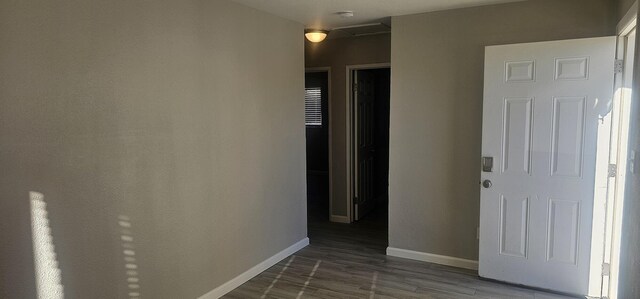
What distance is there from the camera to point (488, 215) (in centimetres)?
357

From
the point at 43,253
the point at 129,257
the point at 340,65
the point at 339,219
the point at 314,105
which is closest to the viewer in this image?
the point at 43,253

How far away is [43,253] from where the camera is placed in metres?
2.14

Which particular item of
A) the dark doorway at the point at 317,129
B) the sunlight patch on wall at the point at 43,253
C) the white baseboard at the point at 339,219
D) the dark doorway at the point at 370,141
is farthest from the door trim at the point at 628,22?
the dark doorway at the point at 317,129

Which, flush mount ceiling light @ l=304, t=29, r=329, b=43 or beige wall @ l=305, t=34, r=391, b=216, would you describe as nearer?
flush mount ceiling light @ l=304, t=29, r=329, b=43

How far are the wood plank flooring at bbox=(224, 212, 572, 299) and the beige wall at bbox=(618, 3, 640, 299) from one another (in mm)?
1084

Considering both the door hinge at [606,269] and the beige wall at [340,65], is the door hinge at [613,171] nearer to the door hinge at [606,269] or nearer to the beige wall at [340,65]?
the door hinge at [606,269]

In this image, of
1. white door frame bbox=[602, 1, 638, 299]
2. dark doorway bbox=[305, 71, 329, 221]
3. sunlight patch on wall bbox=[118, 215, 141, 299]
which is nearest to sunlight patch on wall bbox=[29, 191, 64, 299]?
sunlight patch on wall bbox=[118, 215, 141, 299]

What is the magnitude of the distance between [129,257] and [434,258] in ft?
8.87

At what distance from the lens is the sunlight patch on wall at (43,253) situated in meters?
2.09

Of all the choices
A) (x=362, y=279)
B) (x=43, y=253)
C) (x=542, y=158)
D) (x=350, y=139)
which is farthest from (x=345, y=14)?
(x=43, y=253)

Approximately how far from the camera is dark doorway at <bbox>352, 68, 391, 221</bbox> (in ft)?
18.0

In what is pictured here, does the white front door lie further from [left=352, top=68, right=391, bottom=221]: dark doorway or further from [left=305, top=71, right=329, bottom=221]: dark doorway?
[left=305, top=71, right=329, bottom=221]: dark doorway

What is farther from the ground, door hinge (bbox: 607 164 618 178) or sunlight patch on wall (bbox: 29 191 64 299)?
door hinge (bbox: 607 164 618 178)

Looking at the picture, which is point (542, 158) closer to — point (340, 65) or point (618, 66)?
point (618, 66)
